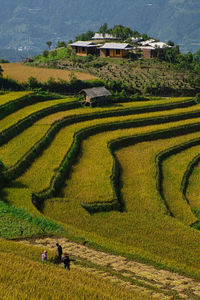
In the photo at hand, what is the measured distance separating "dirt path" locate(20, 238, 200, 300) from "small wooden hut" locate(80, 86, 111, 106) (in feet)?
126

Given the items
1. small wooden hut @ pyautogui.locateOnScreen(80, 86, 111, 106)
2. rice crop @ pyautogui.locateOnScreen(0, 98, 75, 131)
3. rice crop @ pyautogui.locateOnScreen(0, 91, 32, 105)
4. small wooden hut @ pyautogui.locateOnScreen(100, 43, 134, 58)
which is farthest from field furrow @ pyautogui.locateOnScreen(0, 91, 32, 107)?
small wooden hut @ pyautogui.locateOnScreen(100, 43, 134, 58)

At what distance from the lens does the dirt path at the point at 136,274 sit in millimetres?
20973

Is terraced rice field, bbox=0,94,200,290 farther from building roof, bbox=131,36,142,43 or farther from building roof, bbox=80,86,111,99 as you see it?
building roof, bbox=131,36,142,43

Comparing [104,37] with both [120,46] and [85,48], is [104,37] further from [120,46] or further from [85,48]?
[120,46]

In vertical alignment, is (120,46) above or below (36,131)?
above

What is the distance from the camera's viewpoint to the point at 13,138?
4506 cm

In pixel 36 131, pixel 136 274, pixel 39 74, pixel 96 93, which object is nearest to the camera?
pixel 136 274

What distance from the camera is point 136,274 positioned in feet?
74.4

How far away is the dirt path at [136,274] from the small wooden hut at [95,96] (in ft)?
126

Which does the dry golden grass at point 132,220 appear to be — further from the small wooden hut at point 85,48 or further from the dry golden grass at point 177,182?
the small wooden hut at point 85,48

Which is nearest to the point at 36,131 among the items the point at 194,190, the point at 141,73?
the point at 194,190

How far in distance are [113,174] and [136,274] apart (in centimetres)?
1710

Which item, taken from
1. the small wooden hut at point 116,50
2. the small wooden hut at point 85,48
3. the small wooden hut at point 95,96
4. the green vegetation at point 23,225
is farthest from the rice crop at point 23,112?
the small wooden hut at point 85,48

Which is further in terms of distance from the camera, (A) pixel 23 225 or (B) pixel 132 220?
(B) pixel 132 220
